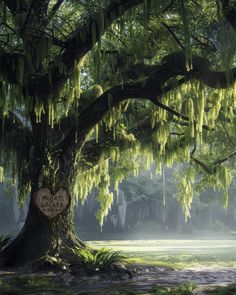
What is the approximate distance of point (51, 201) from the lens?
13.9 metres

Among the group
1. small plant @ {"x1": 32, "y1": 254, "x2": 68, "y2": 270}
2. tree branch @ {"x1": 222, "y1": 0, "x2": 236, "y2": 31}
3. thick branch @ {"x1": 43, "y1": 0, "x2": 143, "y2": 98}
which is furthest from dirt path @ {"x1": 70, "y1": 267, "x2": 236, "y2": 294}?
tree branch @ {"x1": 222, "y1": 0, "x2": 236, "y2": 31}

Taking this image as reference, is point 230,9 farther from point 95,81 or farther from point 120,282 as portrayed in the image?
point 120,282

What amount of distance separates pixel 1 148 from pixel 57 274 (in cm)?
519

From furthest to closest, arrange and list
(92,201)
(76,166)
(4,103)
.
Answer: (92,201), (76,166), (4,103)

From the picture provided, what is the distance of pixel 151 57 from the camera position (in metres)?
16.2

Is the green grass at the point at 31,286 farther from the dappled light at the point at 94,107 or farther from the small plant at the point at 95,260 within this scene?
the small plant at the point at 95,260

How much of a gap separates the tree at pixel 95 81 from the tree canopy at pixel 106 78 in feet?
0.10

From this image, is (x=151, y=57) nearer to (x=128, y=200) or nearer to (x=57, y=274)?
(x=57, y=274)

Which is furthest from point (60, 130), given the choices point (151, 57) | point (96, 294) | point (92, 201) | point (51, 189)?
point (92, 201)

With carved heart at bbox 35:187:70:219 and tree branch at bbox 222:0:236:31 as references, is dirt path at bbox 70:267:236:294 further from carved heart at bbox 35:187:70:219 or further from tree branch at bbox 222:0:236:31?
tree branch at bbox 222:0:236:31

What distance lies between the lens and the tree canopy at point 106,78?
36.7 ft

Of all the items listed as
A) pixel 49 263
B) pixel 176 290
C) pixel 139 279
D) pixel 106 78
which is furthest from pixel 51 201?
pixel 176 290

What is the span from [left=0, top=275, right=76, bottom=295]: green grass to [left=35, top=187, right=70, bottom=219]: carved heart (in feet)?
9.20

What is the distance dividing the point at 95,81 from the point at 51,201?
3.94m
